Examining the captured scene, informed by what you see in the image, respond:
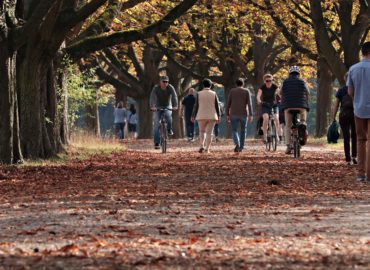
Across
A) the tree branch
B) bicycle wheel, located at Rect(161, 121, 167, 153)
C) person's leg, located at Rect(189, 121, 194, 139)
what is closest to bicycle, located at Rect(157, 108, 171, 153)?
bicycle wheel, located at Rect(161, 121, 167, 153)

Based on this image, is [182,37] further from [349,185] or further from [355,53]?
[349,185]

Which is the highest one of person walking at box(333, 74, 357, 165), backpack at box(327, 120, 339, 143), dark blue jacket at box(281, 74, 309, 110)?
dark blue jacket at box(281, 74, 309, 110)

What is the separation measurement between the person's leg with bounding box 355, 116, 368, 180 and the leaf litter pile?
338 millimetres

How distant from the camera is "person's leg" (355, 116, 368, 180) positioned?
608 inches

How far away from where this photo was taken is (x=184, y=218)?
10492mm

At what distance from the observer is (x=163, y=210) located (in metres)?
11.4

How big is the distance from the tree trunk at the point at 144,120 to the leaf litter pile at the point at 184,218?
104ft

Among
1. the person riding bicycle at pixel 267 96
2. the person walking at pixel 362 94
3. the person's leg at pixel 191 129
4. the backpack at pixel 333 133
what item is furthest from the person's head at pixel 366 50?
the person's leg at pixel 191 129

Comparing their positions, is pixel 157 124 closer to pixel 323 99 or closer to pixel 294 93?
pixel 294 93

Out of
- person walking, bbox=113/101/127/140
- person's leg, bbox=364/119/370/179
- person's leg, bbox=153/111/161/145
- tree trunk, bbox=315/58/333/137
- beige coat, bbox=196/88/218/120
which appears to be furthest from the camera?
person walking, bbox=113/101/127/140

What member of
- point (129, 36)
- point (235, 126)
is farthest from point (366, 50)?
point (235, 126)

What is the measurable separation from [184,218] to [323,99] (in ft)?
106

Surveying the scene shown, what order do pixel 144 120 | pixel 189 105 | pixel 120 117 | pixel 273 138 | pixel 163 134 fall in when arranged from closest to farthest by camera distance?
pixel 163 134 → pixel 273 138 → pixel 189 105 → pixel 120 117 → pixel 144 120

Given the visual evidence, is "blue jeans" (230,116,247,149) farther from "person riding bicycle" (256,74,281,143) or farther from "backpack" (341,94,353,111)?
"backpack" (341,94,353,111)
